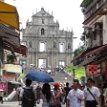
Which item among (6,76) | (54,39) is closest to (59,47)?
(54,39)

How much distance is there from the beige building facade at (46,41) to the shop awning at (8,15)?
336 feet

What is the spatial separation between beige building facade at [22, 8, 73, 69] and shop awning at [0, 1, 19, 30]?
10228 centimetres

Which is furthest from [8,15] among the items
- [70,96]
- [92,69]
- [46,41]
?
[46,41]

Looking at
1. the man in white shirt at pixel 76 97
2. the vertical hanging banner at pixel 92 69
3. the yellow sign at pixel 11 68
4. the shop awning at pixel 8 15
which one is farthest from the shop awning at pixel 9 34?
the yellow sign at pixel 11 68

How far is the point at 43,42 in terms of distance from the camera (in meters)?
122

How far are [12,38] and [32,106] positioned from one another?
7.23 ft

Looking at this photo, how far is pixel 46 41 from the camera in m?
122

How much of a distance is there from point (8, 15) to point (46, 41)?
107434 millimetres

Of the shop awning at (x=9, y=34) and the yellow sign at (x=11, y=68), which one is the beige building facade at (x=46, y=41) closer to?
the yellow sign at (x=11, y=68)

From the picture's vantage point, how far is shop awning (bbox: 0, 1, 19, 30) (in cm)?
1420

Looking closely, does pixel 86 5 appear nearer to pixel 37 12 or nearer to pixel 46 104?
pixel 46 104

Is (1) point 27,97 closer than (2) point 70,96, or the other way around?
(1) point 27,97

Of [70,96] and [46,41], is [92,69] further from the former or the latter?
[46,41]

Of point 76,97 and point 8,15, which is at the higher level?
point 8,15
